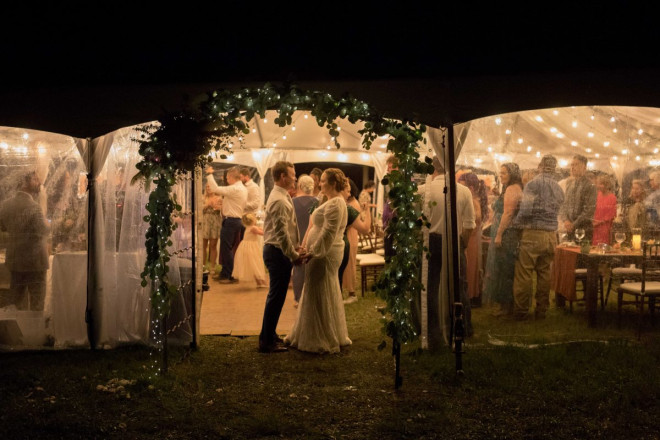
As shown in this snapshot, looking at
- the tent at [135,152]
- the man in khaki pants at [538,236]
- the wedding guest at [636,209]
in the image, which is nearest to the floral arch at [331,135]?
the tent at [135,152]

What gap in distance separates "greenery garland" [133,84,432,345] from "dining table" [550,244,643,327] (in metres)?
2.19

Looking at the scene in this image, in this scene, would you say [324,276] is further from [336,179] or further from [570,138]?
[570,138]

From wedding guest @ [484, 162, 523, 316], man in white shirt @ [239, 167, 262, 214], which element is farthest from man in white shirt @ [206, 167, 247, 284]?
wedding guest @ [484, 162, 523, 316]

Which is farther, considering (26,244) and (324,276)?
(26,244)

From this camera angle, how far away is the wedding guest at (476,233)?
602 cm

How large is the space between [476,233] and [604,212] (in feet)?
4.42

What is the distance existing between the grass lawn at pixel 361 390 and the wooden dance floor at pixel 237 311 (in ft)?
1.82

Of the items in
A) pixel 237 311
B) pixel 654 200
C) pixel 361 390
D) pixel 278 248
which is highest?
pixel 654 200

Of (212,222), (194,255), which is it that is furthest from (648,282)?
(212,222)

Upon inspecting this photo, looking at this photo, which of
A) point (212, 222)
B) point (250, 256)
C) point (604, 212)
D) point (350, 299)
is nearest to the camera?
point (604, 212)

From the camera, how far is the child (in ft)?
30.6

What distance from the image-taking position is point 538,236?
19.6 ft

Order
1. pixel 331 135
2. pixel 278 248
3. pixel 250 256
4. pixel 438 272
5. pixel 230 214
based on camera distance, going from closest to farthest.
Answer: pixel 331 135 → pixel 438 272 → pixel 278 248 → pixel 250 256 → pixel 230 214

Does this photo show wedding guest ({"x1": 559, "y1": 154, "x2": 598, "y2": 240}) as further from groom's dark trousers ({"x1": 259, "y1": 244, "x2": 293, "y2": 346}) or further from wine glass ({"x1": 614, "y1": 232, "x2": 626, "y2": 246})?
groom's dark trousers ({"x1": 259, "y1": 244, "x2": 293, "y2": 346})
